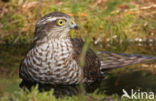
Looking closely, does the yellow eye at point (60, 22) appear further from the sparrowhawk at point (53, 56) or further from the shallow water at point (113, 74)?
the shallow water at point (113, 74)

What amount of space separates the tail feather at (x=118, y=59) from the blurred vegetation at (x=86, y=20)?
54.5 inches

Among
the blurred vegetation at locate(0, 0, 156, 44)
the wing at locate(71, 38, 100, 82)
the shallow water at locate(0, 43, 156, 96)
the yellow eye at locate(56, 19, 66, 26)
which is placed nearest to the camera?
the shallow water at locate(0, 43, 156, 96)

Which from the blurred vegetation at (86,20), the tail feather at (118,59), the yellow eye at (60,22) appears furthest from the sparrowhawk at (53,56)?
the blurred vegetation at (86,20)

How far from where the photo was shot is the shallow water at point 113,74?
240 inches

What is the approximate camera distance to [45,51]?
606 cm

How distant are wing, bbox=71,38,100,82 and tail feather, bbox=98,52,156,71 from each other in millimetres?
501

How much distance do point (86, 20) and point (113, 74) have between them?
115 inches

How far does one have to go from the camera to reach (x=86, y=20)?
964cm

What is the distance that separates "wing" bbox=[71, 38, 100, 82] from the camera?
6.45m

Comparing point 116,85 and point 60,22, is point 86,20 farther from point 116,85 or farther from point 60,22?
point 116,85

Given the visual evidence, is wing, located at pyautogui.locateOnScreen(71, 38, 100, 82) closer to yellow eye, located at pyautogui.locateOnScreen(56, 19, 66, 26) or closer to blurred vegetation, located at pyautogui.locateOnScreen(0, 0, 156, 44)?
yellow eye, located at pyautogui.locateOnScreen(56, 19, 66, 26)

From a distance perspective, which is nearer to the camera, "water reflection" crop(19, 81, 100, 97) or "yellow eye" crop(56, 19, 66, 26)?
"water reflection" crop(19, 81, 100, 97)

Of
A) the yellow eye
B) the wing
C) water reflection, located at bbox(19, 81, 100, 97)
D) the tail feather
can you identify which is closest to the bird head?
the yellow eye

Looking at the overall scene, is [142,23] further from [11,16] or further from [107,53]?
[11,16]
